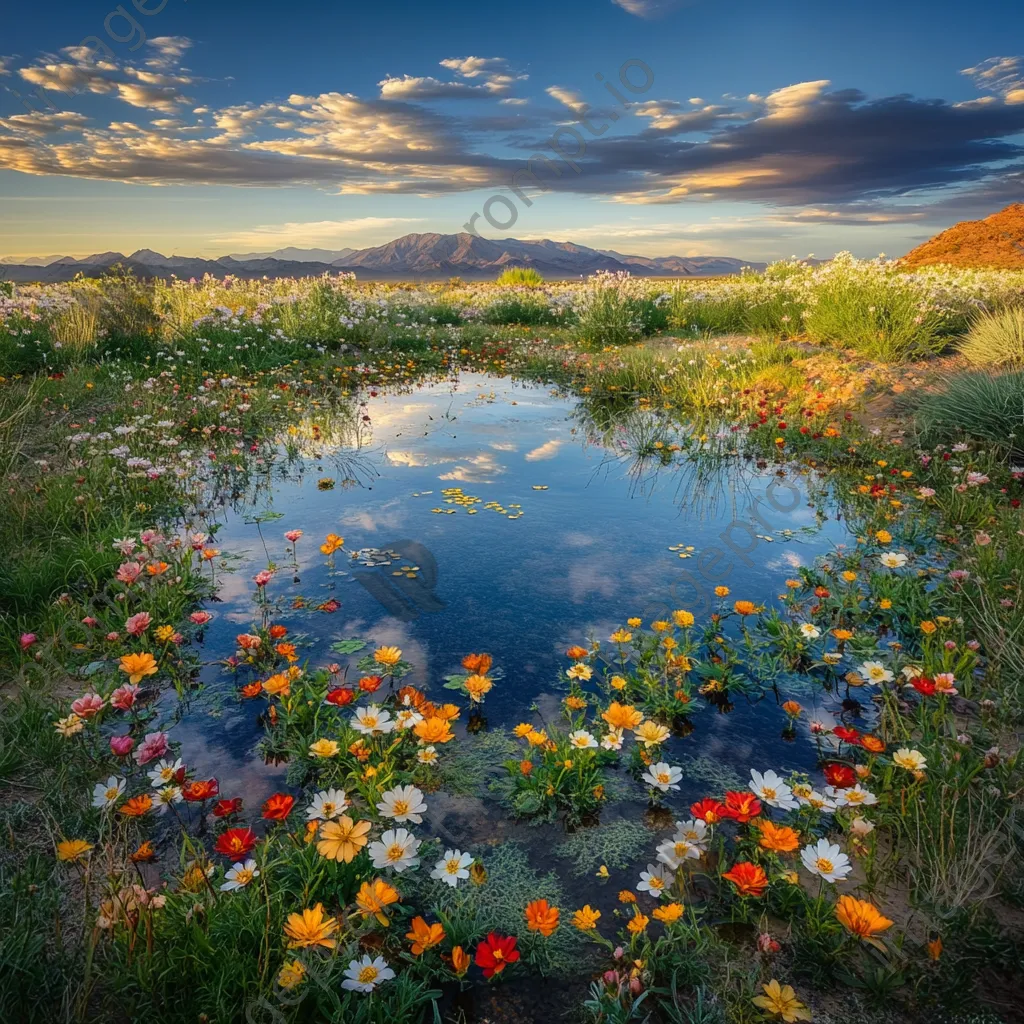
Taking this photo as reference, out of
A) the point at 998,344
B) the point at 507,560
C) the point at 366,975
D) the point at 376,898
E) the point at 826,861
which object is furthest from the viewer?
the point at 998,344

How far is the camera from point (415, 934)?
1.71 m

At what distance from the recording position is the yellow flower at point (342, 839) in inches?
70.1

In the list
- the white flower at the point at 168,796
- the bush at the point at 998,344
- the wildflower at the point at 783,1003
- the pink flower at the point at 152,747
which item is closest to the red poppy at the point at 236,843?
the white flower at the point at 168,796

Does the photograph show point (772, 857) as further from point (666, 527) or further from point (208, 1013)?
point (666, 527)

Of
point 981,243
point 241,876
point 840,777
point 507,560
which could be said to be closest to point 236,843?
point 241,876

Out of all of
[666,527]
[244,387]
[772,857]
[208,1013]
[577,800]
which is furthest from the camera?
[244,387]

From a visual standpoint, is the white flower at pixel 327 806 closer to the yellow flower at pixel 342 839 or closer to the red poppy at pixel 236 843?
the yellow flower at pixel 342 839

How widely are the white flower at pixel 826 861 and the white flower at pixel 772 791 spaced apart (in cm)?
18

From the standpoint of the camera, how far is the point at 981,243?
43.9 meters

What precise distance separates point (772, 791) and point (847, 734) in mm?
762

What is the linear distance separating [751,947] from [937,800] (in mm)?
882

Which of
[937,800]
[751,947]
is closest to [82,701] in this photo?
[751,947]

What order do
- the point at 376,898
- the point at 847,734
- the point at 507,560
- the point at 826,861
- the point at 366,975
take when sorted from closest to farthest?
1. the point at 366,975
2. the point at 376,898
3. the point at 826,861
4. the point at 847,734
5. the point at 507,560

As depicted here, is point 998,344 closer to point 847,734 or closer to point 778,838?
point 847,734
